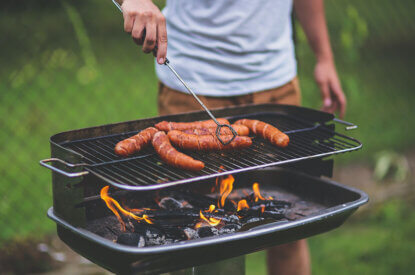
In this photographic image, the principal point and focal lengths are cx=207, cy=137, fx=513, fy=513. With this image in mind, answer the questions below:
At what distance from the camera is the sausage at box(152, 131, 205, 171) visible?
1.94 m

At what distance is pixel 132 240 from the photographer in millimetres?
1939

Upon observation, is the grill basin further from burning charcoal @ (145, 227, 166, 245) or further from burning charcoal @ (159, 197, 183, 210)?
burning charcoal @ (159, 197, 183, 210)

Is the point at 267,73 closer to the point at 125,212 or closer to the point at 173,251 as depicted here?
the point at 125,212

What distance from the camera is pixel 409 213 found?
16.3 feet

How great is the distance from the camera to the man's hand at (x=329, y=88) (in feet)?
10.4

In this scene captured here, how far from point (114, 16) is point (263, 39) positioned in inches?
354

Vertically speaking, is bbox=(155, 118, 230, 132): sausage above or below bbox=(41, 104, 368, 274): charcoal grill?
above

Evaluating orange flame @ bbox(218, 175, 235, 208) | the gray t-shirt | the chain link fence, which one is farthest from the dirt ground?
orange flame @ bbox(218, 175, 235, 208)

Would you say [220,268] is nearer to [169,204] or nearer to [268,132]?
[169,204]

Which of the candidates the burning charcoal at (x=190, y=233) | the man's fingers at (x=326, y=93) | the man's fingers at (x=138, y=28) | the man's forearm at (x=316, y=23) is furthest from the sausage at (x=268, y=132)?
the man's forearm at (x=316, y=23)

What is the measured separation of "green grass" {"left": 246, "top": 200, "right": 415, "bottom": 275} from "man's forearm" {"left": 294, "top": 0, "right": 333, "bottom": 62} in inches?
69.3

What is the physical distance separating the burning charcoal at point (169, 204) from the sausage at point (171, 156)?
40 cm

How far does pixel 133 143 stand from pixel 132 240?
1.31 ft

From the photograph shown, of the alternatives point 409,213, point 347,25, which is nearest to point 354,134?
point 409,213
